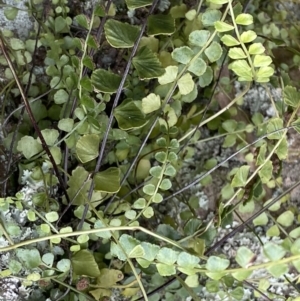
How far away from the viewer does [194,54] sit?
0.63 meters

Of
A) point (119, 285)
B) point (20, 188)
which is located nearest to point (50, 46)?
point (20, 188)

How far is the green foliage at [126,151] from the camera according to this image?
598mm

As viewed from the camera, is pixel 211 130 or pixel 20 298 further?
pixel 211 130

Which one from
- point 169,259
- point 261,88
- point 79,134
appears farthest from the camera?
point 261,88

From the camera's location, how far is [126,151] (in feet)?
2.35

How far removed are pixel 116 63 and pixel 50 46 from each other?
4.1 inches

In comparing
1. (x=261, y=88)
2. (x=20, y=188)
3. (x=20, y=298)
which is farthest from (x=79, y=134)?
(x=261, y=88)

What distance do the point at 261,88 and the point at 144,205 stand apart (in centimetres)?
35

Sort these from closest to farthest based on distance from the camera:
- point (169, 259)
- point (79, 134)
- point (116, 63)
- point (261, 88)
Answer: point (169, 259)
point (79, 134)
point (116, 63)
point (261, 88)

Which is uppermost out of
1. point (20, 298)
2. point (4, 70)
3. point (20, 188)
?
point (4, 70)

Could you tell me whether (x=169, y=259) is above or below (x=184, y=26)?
below

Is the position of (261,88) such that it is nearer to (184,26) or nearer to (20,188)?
(184,26)

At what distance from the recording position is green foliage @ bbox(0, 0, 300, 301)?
598 mm

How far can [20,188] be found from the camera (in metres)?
0.69
